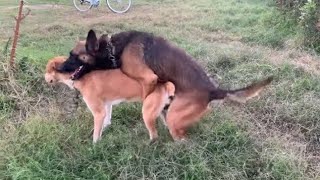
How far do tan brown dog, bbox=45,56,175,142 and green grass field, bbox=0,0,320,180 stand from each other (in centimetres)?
20

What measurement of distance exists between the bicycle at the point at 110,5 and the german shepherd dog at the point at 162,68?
7065 mm

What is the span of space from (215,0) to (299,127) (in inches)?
323

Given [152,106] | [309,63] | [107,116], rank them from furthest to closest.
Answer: [309,63] → [107,116] → [152,106]

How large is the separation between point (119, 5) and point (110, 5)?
9.9 inches

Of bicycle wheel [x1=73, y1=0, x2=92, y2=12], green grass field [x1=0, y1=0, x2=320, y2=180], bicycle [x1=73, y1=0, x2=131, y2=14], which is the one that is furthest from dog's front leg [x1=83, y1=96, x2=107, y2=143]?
bicycle wheel [x1=73, y1=0, x2=92, y2=12]

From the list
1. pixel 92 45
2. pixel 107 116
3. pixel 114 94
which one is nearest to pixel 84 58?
pixel 92 45

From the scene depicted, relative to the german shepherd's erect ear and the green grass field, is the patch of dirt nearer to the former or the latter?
the green grass field

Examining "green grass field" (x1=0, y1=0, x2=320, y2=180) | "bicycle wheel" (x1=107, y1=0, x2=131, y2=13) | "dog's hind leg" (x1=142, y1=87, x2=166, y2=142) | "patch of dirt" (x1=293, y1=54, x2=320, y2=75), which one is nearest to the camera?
"green grass field" (x1=0, y1=0, x2=320, y2=180)

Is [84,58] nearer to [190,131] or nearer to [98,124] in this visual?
[98,124]

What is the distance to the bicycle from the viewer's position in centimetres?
1169

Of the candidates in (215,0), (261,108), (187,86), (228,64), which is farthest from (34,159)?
(215,0)

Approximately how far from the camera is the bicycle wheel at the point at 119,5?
39.1ft

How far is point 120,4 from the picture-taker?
12.2 meters

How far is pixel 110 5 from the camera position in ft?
39.7
